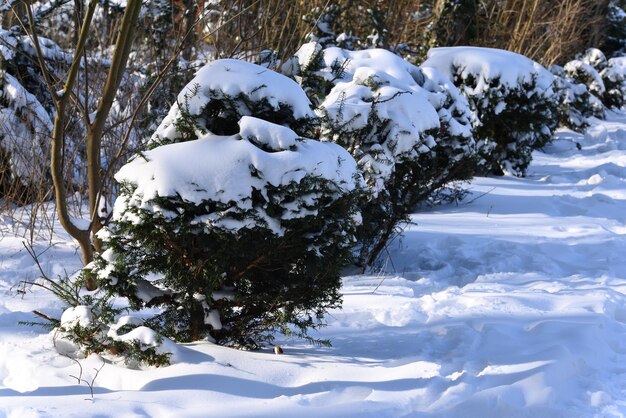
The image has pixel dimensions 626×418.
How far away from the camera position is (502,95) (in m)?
8.60

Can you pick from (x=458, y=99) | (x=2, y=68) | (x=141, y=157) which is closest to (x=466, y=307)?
(x=141, y=157)

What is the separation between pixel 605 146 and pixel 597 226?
642 centimetres

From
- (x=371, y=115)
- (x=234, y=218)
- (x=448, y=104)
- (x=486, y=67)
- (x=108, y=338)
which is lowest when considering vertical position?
(x=108, y=338)

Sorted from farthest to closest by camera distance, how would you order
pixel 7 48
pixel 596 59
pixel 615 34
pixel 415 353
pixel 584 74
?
pixel 615 34 < pixel 596 59 < pixel 584 74 < pixel 7 48 < pixel 415 353

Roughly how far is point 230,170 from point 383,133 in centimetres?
231

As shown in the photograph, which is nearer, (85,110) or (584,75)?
(85,110)

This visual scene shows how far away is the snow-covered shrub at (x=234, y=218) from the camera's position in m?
2.99

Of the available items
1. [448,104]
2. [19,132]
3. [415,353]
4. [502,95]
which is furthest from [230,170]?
[502,95]

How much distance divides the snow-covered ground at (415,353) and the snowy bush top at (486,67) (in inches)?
→ 126

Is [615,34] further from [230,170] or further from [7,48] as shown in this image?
[230,170]

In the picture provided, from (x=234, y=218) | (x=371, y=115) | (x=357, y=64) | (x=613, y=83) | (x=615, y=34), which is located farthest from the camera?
(x=615, y=34)

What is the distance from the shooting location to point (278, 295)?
3264 mm

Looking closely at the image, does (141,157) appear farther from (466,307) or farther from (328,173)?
(466,307)

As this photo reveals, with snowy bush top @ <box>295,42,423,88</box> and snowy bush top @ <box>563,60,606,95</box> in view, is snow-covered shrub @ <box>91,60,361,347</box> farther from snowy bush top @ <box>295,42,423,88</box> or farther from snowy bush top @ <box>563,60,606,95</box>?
snowy bush top @ <box>563,60,606,95</box>
